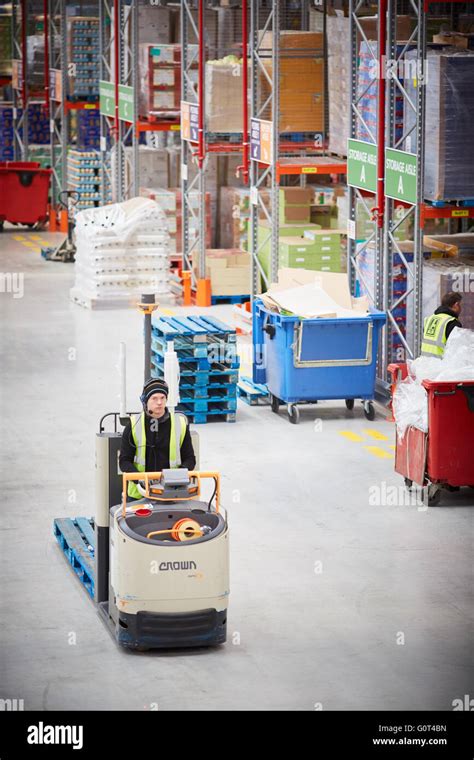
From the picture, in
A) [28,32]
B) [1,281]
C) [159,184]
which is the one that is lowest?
[1,281]

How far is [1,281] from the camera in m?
23.8

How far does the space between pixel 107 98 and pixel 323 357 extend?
12621 mm

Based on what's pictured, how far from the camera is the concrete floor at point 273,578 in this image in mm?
8484

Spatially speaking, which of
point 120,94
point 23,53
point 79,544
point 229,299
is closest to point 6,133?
point 23,53

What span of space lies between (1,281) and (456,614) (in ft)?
50.7

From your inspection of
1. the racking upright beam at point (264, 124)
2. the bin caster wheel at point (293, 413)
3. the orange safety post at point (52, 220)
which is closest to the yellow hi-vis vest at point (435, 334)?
the bin caster wheel at point (293, 413)

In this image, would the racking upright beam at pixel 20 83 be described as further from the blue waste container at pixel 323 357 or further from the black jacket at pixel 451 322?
the black jacket at pixel 451 322

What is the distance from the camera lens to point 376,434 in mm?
14398

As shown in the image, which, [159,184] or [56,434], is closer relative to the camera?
[56,434]

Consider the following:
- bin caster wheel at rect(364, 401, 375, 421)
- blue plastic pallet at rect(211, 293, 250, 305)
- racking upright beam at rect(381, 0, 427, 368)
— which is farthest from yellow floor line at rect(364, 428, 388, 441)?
blue plastic pallet at rect(211, 293, 250, 305)

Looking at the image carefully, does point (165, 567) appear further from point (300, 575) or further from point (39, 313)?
point (39, 313)

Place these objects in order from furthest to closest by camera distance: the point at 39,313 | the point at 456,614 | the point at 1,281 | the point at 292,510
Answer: the point at 1,281 → the point at 39,313 → the point at 292,510 → the point at 456,614

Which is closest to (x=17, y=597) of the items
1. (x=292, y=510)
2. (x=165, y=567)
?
(x=165, y=567)

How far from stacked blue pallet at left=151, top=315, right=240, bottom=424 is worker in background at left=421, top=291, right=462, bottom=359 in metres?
2.14
